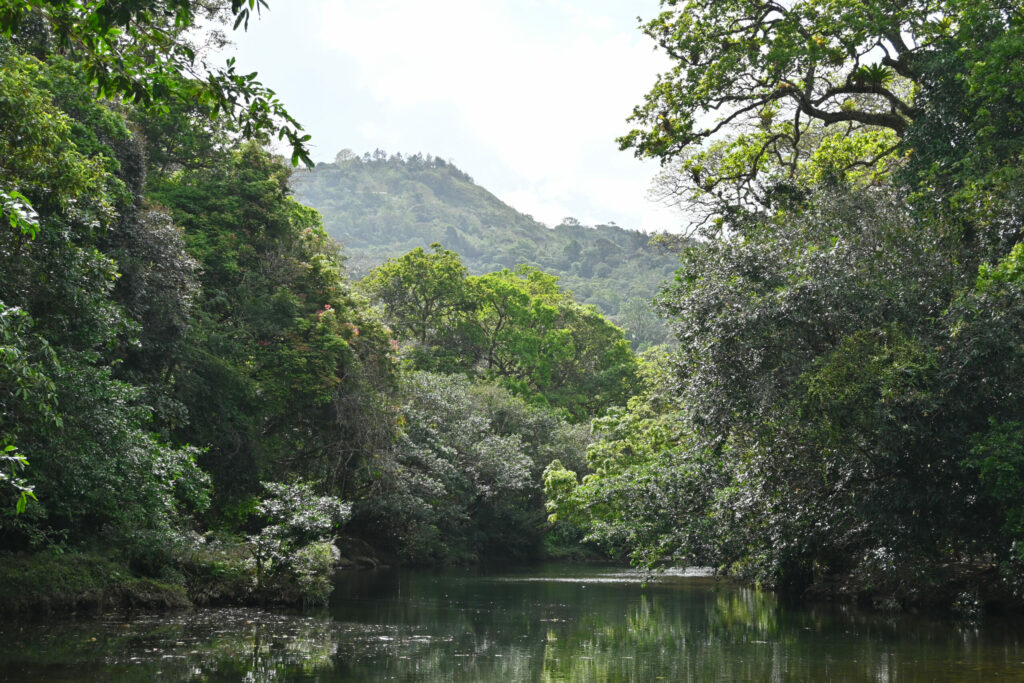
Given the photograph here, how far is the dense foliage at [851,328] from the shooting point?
13.3 meters

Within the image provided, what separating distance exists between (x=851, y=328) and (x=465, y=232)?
13765 cm

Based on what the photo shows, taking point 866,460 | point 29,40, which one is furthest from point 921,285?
point 29,40

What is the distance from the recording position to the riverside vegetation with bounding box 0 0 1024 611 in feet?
41.2

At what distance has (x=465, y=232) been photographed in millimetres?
150375

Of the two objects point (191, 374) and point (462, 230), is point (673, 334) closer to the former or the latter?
point (191, 374)

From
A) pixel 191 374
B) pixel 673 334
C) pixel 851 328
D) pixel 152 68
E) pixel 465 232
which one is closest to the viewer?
pixel 152 68

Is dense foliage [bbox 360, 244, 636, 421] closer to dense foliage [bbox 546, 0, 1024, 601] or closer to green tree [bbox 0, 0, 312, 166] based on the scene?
dense foliage [bbox 546, 0, 1024, 601]

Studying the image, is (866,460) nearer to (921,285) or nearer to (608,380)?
(921,285)

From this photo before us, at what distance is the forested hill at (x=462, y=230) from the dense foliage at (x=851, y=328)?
68613mm

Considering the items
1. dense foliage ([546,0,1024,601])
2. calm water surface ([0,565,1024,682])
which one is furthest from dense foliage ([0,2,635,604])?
dense foliage ([546,0,1024,601])

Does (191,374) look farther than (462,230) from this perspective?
No

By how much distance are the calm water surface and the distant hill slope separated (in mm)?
67573

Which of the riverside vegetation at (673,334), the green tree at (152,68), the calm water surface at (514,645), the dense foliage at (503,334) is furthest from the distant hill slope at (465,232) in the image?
the green tree at (152,68)

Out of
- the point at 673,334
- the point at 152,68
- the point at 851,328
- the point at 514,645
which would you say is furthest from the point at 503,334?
the point at 152,68
